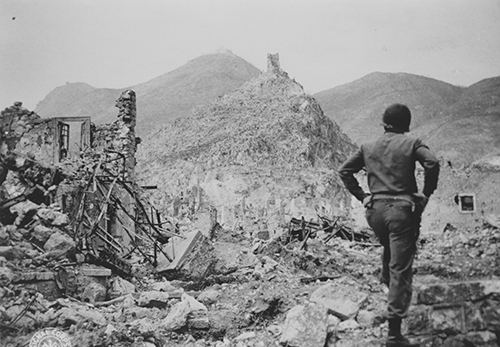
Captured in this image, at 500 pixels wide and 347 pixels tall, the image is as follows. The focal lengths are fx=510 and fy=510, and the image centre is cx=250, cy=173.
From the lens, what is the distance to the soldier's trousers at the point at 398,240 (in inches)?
112

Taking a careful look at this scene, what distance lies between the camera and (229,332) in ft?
14.4

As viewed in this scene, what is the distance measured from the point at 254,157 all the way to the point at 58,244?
43.8 m

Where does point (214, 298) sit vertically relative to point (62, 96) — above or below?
below

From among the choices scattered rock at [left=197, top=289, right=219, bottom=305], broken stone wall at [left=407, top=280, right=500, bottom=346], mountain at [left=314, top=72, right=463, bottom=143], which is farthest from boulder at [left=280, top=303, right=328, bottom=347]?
mountain at [left=314, top=72, right=463, bottom=143]

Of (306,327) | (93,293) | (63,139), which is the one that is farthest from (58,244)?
(63,139)

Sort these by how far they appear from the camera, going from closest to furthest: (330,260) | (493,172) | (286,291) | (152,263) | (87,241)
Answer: (286,291) → (87,241) → (152,263) → (330,260) → (493,172)

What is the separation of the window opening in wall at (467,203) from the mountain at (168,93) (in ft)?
130

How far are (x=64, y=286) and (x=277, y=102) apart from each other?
179 feet

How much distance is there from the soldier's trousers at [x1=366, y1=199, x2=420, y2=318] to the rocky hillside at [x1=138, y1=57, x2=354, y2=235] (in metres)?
31.0

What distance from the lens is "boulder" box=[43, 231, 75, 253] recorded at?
6.43 meters

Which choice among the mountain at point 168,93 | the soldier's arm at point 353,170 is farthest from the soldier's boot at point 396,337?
the mountain at point 168,93

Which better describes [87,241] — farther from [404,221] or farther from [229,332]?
[404,221]

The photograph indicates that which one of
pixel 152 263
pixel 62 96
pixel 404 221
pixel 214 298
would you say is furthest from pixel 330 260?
pixel 62 96

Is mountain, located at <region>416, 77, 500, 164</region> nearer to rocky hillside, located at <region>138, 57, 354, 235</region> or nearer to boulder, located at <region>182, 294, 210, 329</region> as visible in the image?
boulder, located at <region>182, 294, 210, 329</region>
